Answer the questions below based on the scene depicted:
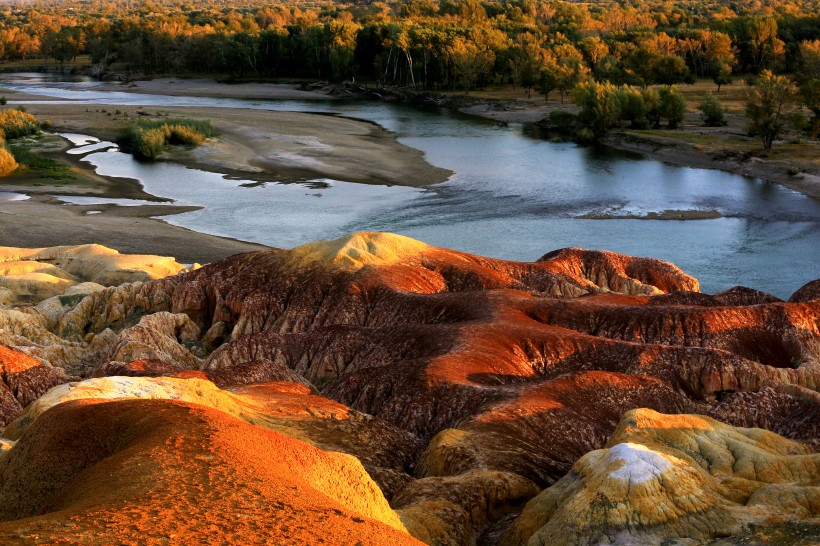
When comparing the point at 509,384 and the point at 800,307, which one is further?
the point at 800,307

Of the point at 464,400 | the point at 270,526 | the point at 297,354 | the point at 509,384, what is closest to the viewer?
the point at 270,526

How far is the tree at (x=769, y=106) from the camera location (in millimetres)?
87375

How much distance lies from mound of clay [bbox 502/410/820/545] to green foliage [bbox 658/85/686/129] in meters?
88.0

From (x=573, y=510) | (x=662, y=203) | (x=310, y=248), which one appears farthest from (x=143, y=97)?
(x=573, y=510)

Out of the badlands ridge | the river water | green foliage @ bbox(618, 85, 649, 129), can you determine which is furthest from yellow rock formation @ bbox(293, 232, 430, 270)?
green foliage @ bbox(618, 85, 649, 129)

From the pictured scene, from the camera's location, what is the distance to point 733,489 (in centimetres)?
1664

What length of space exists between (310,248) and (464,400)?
1508 cm

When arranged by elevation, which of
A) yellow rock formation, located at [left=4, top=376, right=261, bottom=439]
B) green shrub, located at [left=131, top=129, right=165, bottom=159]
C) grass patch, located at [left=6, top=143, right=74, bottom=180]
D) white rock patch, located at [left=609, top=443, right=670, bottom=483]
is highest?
white rock patch, located at [left=609, top=443, right=670, bottom=483]

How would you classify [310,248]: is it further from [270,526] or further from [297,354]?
[270,526]

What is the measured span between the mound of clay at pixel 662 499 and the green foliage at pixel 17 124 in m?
87.2

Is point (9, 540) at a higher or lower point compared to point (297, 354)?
higher

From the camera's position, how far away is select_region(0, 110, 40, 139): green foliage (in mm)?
93188

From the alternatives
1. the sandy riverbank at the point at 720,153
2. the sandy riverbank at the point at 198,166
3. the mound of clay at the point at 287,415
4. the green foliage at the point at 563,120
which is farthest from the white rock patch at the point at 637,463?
the green foliage at the point at 563,120

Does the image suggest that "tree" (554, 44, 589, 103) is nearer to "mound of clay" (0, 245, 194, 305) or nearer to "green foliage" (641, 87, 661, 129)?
"green foliage" (641, 87, 661, 129)
